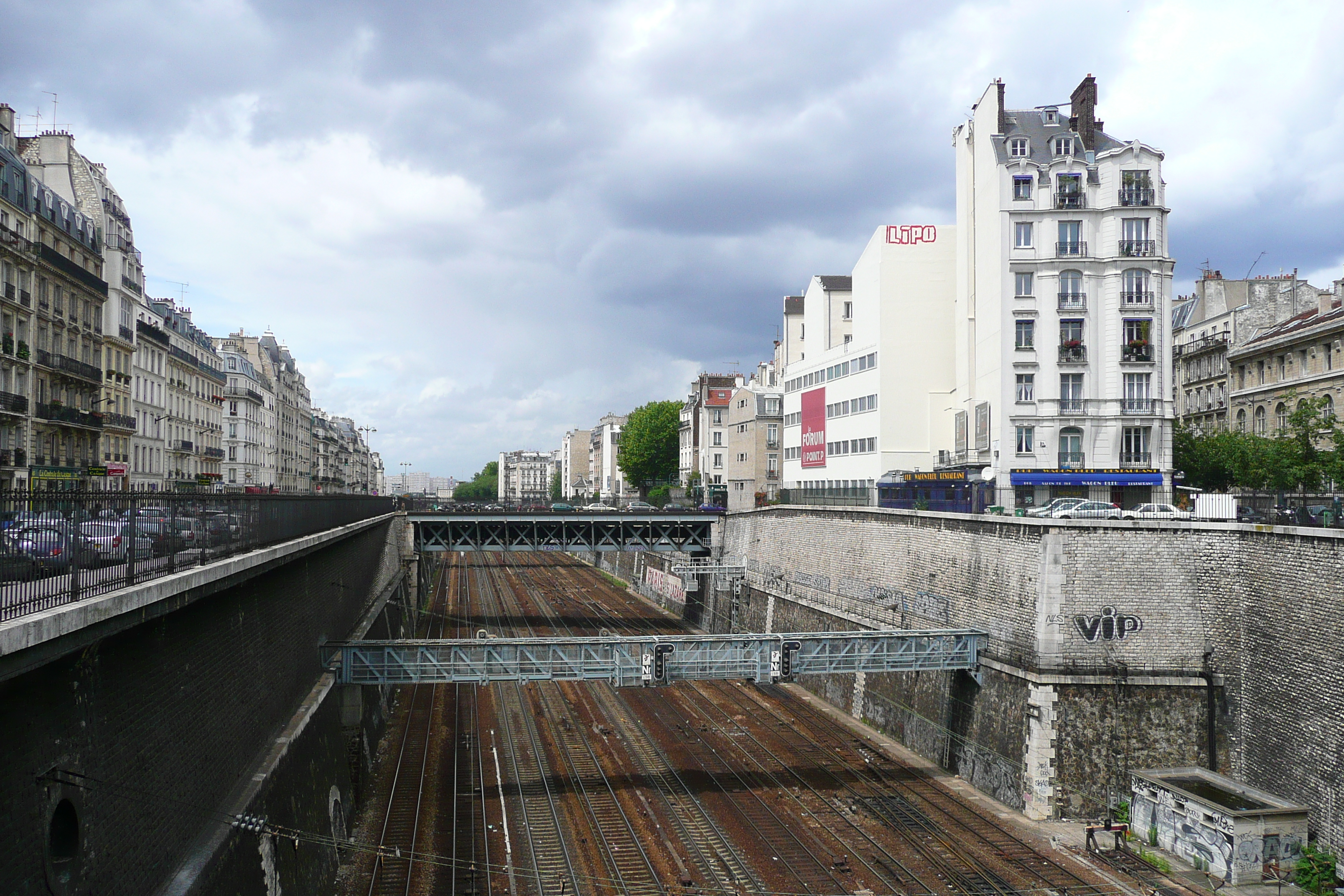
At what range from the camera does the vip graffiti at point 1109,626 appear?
26.2m

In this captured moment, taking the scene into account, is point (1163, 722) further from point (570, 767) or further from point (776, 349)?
point (776, 349)

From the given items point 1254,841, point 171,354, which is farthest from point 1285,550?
point 171,354

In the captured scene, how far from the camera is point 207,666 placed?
1353cm

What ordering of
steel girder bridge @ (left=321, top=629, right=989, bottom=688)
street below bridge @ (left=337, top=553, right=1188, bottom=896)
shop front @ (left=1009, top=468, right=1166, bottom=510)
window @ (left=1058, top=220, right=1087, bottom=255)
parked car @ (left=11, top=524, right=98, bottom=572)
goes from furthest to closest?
1. window @ (left=1058, top=220, right=1087, bottom=255)
2. shop front @ (left=1009, top=468, right=1166, bottom=510)
3. steel girder bridge @ (left=321, top=629, right=989, bottom=688)
4. street below bridge @ (left=337, top=553, right=1188, bottom=896)
5. parked car @ (left=11, top=524, right=98, bottom=572)

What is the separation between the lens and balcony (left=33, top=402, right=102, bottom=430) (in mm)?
36531

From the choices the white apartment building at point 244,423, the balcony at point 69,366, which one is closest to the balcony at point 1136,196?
the balcony at point 69,366

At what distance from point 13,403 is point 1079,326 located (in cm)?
4784

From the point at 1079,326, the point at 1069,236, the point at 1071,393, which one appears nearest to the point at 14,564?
the point at 1071,393

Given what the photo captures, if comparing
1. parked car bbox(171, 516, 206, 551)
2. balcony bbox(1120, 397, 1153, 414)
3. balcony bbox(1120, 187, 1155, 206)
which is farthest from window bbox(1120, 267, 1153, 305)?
parked car bbox(171, 516, 206, 551)

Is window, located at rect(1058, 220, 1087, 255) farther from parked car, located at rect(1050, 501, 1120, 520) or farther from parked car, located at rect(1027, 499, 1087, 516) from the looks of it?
parked car, located at rect(1050, 501, 1120, 520)

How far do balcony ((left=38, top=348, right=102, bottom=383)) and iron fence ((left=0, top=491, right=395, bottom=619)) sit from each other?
28.5m

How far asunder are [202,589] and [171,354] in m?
52.2

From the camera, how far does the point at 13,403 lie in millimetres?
33688

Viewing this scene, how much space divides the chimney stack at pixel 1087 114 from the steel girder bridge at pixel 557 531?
104 feet
